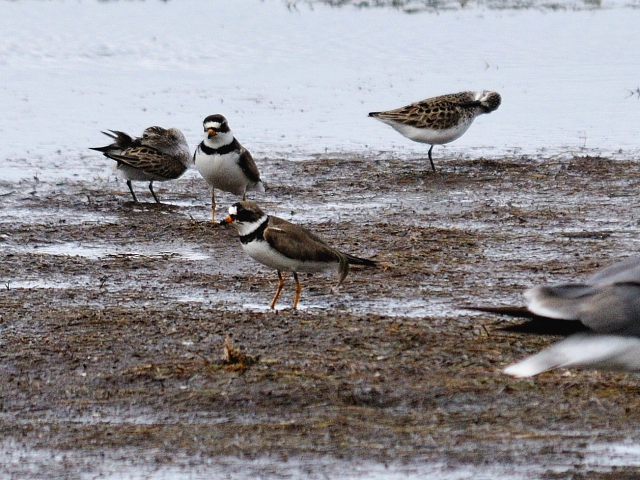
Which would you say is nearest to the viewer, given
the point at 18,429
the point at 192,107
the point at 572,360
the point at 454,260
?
the point at 572,360

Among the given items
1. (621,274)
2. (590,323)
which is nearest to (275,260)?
(621,274)

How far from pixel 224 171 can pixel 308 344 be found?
482 centimetres

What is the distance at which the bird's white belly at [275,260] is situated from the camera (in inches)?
322

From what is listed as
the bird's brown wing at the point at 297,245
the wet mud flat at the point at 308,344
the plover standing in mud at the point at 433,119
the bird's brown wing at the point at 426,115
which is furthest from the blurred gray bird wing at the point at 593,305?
the bird's brown wing at the point at 426,115

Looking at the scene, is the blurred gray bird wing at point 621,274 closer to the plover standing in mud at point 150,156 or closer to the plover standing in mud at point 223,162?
the plover standing in mud at point 223,162

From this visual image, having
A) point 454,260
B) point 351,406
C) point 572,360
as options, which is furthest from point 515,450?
point 454,260

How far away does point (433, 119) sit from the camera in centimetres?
1402

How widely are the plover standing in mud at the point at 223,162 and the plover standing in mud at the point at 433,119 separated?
2787 mm

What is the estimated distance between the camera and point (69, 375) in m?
6.64


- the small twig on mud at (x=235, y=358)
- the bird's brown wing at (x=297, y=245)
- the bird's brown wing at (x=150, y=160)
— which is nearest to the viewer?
the small twig on mud at (x=235, y=358)

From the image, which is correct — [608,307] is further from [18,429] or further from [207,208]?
[207,208]

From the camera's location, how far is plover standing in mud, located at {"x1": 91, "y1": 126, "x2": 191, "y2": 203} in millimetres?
12172

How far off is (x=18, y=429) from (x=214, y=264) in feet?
12.8

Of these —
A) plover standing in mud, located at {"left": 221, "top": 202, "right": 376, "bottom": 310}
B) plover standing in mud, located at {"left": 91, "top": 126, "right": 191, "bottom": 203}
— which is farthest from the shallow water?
plover standing in mud, located at {"left": 221, "top": 202, "right": 376, "bottom": 310}
